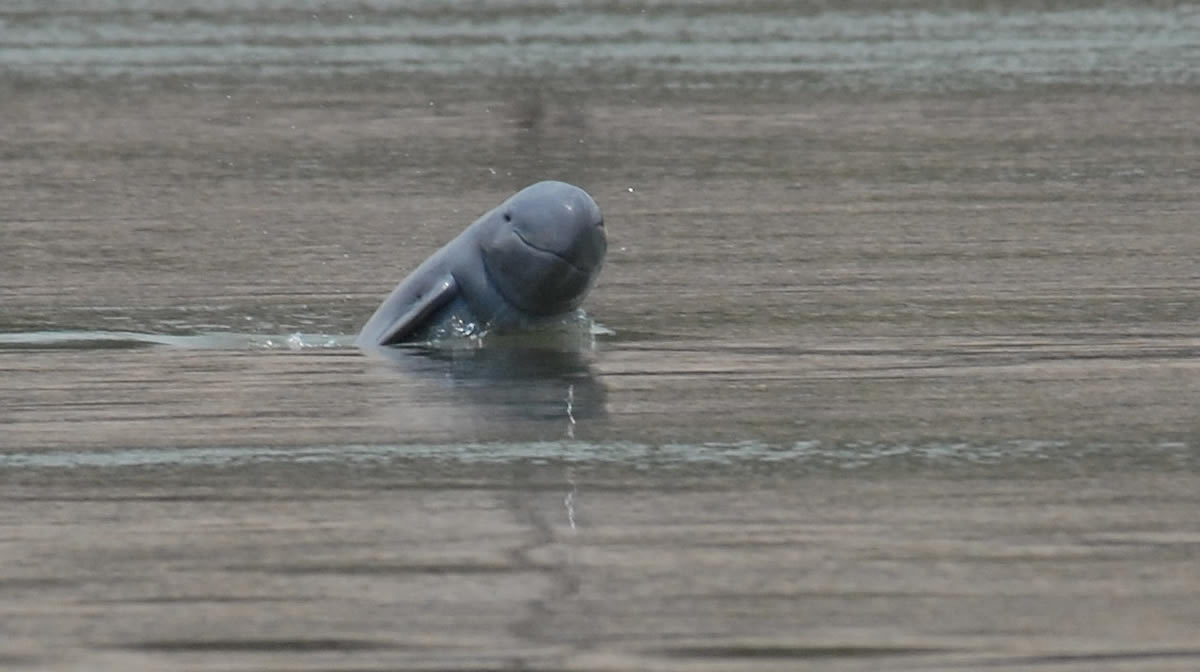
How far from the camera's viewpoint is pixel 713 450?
987 cm

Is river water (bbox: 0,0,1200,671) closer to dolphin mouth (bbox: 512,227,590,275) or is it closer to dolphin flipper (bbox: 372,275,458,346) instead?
dolphin flipper (bbox: 372,275,458,346)

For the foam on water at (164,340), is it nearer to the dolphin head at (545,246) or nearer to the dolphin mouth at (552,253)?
the dolphin head at (545,246)

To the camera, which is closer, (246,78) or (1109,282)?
(1109,282)

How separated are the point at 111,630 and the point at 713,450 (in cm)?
287

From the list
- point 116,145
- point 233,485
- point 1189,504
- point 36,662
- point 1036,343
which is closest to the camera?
point 36,662

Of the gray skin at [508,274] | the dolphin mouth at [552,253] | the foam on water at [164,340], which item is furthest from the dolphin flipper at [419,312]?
the dolphin mouth at [552,253]

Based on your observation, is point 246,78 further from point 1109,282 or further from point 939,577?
point 939,577

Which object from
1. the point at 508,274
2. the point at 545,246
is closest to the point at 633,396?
the point at 545,246

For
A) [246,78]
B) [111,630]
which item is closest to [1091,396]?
[111,630]

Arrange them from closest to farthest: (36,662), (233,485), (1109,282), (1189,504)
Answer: (36,662), (1189,504), (233,485), (1109,282)

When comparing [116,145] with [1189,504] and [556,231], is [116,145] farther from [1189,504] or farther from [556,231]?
[1189,504]

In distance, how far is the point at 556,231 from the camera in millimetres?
12461

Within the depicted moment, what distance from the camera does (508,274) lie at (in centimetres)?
1268

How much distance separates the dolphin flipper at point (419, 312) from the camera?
12.6 m
